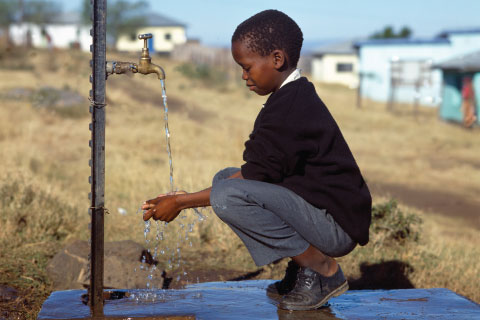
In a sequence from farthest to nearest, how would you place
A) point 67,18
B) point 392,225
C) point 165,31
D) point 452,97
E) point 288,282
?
point 165,31 → point 67,18 → point 452,97 → point 392,225 → point 288,282

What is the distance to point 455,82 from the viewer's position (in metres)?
21.4

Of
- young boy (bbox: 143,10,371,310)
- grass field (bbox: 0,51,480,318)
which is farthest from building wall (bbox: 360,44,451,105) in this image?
young boy (bbox: 143,10,371,310)

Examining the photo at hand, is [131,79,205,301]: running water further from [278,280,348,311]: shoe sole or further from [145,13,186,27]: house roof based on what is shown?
[145,13,186,27]: house roof

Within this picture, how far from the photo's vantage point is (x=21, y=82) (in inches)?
804

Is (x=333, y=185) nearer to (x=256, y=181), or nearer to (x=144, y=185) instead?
(x=256, y=181)

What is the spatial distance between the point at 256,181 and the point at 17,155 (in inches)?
270

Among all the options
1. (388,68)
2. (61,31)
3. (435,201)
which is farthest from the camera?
(61,31)

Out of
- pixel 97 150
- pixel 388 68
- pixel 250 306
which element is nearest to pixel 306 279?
pixel 250 306

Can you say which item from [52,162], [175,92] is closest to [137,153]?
[52,162]

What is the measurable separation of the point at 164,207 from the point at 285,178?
541 millimetres

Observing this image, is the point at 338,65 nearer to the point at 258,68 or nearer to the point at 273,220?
the point at 258,68

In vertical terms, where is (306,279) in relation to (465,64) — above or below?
below

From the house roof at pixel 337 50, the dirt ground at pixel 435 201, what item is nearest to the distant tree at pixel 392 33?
the house roof at pixel 337 50

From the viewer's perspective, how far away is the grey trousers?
2908mm
